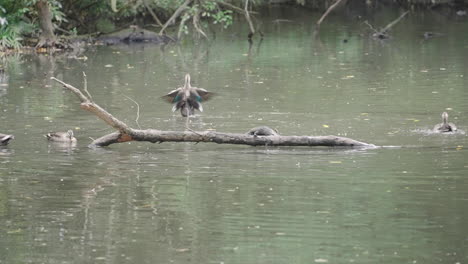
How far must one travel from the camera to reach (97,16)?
1656 inches

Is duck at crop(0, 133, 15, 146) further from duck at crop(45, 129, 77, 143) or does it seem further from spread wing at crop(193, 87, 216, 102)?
spread wing at crop(193, 87, 216, 102)

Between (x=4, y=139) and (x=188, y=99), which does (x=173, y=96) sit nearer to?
(x=188, y=99)

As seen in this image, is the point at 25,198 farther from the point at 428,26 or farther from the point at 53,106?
the point at 428,26

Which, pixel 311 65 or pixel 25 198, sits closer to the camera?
pixel 25 198

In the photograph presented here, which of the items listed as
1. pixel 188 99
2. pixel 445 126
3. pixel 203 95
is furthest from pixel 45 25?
pixel 445 126

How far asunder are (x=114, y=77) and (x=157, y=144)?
36.4 ft

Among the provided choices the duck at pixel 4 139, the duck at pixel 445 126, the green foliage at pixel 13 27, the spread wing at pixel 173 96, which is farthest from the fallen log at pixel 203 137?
the green foliage at pixel 13 27

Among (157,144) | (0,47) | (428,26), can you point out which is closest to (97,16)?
(0,47)

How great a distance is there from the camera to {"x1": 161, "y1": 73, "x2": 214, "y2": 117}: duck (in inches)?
727

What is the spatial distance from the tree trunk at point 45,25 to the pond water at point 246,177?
9248mm

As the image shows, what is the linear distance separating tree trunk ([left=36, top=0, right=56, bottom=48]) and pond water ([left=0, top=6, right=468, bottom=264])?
9.25 m

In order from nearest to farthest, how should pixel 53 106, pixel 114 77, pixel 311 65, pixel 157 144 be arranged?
pixel 157 144
pixel 53 106
pixel 114 77
pixel 311 65

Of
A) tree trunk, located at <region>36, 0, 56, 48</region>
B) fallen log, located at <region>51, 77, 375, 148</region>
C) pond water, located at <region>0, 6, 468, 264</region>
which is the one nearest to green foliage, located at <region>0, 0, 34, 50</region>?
tree trunk, located at <region>36, 0, 56, 48</region>

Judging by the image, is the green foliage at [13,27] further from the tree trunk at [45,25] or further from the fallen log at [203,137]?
the fallen log at [203,137]
